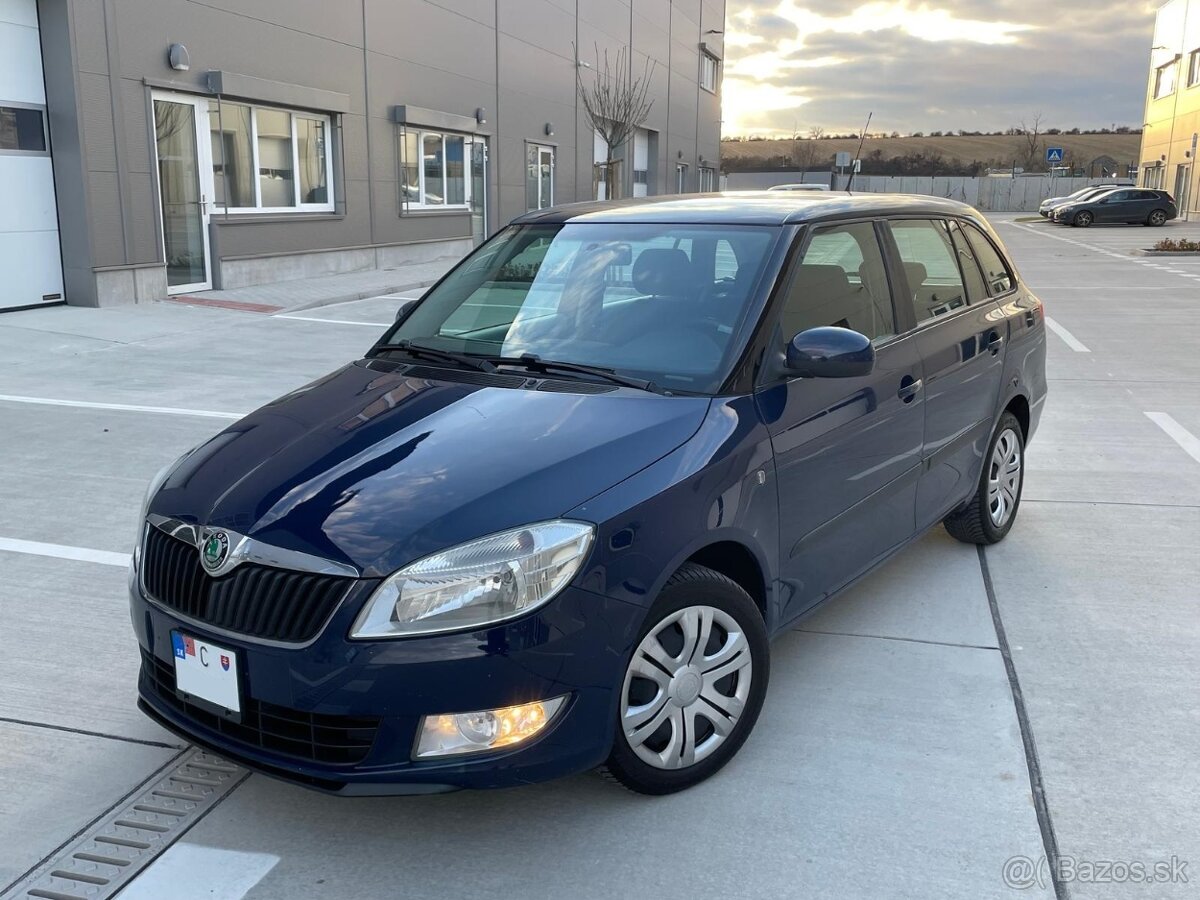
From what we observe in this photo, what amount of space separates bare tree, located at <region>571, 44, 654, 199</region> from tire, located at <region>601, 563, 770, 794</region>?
92.6 ft

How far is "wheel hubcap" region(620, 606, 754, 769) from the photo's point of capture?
9.57 feet

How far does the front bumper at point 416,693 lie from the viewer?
2566 mm

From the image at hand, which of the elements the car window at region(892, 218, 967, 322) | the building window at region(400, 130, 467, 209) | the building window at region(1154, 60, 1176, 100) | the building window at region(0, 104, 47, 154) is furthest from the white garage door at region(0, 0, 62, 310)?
the building window at region(1154, 60, 1176, 100)

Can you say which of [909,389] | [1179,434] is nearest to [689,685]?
[909,389]

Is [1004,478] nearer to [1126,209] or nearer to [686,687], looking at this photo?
[686,687]

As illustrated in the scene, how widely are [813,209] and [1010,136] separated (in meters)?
159

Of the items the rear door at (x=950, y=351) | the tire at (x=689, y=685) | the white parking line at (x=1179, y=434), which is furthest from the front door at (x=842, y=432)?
the white parking line at (x=1179, y=434)

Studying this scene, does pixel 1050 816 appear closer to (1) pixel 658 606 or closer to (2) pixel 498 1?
(1) pixel 658 606

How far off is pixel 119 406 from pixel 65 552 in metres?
3.42

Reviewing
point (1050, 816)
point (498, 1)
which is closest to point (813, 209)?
point (1050, 816)

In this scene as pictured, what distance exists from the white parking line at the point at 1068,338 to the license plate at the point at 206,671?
35.2 ft

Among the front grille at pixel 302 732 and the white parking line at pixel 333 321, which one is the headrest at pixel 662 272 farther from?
the white parking line at pixel 333 321

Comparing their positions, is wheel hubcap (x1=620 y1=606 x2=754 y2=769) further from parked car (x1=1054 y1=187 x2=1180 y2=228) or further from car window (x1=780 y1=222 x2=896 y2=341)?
parked car (x1=1054 y1=187 x2=1180 y2=228)

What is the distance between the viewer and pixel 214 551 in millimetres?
2801
